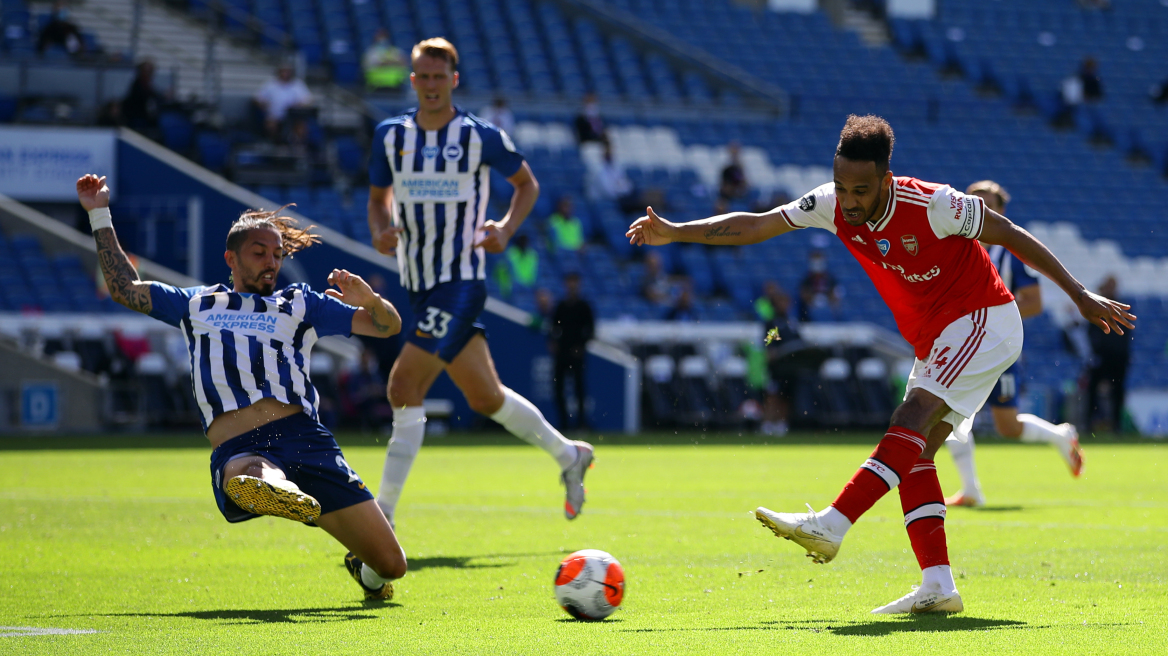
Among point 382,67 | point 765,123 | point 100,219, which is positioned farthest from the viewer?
point 765,123

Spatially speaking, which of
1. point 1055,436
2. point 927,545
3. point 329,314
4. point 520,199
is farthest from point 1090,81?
point 329,314

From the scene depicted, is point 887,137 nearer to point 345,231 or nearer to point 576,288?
point 576,288

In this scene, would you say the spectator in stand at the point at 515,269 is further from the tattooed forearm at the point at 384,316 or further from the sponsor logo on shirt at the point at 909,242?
the sponsor logo on shirt at the point at 909,242

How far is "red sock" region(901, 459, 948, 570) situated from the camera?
543 centimetres

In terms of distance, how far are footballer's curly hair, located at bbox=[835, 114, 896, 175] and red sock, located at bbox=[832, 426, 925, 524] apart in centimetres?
96

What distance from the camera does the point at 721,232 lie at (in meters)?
5.81

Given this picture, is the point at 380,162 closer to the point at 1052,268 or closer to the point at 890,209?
the point at 890,209

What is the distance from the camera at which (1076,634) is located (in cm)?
475

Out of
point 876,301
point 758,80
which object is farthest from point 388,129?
point 758,80

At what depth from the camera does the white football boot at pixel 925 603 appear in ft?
17.4

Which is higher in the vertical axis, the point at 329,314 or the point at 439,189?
the point at 439,189

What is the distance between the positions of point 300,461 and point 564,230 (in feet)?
55.3

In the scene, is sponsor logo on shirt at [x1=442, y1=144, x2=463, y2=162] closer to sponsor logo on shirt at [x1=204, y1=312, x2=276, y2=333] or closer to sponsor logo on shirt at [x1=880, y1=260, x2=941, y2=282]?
sponsor logo on shirt at [x1=204, y1=312, x2=276, y2=333]

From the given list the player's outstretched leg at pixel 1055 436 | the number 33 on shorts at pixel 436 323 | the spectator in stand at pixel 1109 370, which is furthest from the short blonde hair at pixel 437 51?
the spectator in stand at pixel 1109 370
